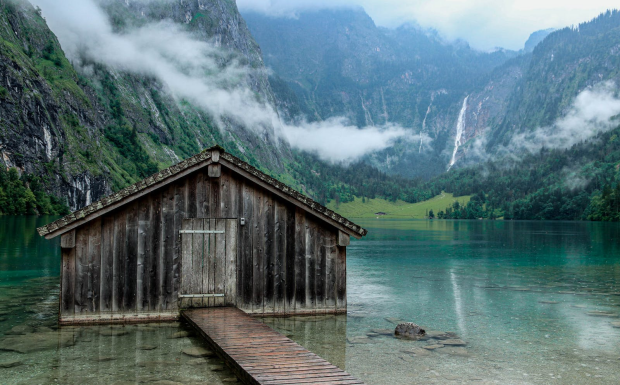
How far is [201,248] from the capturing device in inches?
690

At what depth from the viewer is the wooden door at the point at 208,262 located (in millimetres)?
17359

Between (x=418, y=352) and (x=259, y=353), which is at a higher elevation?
(x=259, y=353)

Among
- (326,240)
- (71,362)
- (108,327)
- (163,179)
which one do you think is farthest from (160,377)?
(326,240)

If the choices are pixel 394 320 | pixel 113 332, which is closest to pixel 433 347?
pixel 394 320

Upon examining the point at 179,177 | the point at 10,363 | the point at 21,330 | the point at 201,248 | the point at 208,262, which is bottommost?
the point at 10,363

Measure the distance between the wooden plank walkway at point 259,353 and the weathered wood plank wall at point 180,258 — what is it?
4.82ft

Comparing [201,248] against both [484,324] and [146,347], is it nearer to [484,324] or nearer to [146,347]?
[146,347]

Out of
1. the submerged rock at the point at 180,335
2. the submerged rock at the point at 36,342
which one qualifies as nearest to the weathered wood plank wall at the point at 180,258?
the submerged rock at the point at 36,342

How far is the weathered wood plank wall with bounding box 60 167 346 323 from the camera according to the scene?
16.4m

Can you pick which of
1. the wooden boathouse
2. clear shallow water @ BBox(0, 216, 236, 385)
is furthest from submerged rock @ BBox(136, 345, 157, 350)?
the wooden boathouse

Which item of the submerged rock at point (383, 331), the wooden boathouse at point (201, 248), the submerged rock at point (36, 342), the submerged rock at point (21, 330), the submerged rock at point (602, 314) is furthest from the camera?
the submerged rock at point (602, 314)

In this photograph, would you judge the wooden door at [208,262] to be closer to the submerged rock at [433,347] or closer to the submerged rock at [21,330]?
the submerged rock at [21,330]

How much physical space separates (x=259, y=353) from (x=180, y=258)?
19.2 ft

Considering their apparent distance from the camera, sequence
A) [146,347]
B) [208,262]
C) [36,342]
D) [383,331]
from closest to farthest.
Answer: [146,347] < [36,342] < [208,262] < [383,331]
